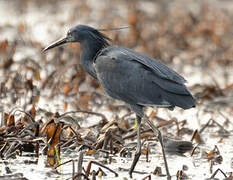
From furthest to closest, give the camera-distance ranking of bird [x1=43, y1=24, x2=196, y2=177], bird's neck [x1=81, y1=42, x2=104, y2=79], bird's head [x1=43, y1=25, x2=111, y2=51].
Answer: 1. bird's head [x1=43, y1=25, x2=111, y2=51]
2. bird's neck [x1=81, y1=42, x2=104, y2=79]
3. bird [x1=43, y1=24, x2=196, y2=177]

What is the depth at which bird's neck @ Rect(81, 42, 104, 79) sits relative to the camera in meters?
5.53

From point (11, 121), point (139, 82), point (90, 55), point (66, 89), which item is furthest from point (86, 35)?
point (66, 89)

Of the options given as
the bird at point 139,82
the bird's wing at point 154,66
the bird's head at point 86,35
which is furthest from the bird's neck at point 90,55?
the bird's wing at point 154,66

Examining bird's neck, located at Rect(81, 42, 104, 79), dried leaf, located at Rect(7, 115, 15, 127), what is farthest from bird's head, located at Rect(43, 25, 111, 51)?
dried leaf, located at Rect(7, 115, 15, 127)

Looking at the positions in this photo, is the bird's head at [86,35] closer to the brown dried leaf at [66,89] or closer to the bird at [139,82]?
the bird at [139,82]

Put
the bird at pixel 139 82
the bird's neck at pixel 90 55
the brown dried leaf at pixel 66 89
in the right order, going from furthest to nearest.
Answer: the brown dried leaf at pixel 66 89 < the bird's neck at pixel 90 55 < the bird at pixel 139 82

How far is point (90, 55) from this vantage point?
221 inches

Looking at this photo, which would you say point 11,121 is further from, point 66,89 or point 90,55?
point 66,89

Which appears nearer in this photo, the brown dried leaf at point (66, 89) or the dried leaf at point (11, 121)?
the dried leaf at point (11, 121)

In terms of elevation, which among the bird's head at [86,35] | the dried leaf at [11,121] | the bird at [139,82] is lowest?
the dried leaf at [11,121]

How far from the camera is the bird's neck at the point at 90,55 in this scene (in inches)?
218

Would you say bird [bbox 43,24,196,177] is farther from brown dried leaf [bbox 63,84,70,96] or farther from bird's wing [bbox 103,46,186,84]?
brown dried leaf [bbox 63,84,70,96]

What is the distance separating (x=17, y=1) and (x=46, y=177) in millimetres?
9595

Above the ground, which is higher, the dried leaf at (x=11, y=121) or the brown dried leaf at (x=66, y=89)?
the brown dried leaf at (x=66, y=89)
